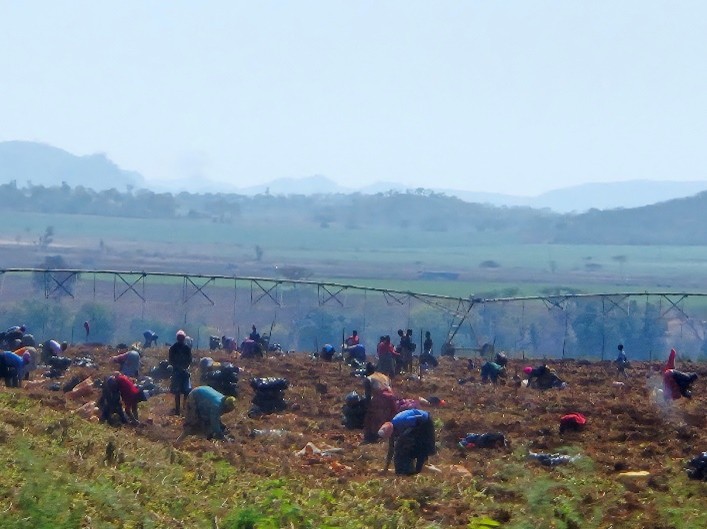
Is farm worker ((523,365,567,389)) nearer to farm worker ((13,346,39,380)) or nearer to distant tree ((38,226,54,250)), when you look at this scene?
farm worker ((13,346,39,380))

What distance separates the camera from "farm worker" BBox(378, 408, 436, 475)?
1270 cm

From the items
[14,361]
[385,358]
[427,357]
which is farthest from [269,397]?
[427,357]

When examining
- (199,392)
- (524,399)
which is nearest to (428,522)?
(199,392)

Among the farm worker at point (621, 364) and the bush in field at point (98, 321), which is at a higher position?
the farm worker at point (621, 364)

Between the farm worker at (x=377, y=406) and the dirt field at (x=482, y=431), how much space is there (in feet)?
0.94

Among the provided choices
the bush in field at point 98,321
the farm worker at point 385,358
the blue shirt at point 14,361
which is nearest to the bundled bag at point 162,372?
the blue shirt at point 14,361

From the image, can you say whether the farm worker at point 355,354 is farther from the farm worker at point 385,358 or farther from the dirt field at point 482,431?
the farm worker at point 385,358

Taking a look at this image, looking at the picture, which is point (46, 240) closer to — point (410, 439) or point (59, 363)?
point (59, 363)

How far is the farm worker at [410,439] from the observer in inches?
500

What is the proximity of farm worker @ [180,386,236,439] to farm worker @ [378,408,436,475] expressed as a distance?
105 inches

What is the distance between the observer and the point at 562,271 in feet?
448

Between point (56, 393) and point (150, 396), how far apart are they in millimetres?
1453

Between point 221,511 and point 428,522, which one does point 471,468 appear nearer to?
point 428,522

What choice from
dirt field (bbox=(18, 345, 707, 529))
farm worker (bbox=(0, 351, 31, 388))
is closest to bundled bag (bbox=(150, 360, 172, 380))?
dirt field (bbox=(18, 345, 707, 529))
